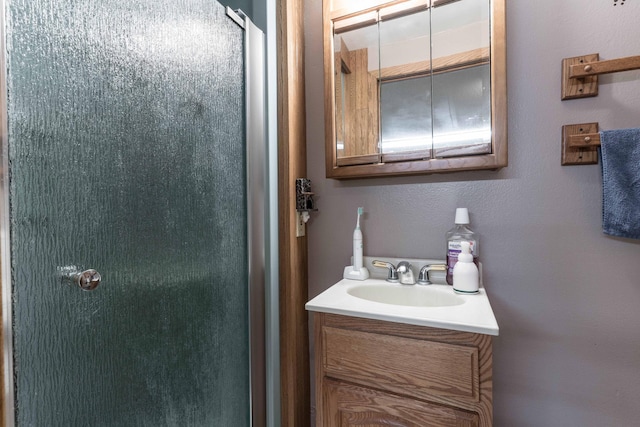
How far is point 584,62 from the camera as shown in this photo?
911 mm

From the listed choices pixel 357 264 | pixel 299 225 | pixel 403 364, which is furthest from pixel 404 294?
pixel 299 225

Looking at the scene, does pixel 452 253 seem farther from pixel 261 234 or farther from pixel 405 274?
pixel 261 234

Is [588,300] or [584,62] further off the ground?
[584,62]

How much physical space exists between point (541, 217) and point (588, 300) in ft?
0.95

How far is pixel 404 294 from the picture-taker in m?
1.07

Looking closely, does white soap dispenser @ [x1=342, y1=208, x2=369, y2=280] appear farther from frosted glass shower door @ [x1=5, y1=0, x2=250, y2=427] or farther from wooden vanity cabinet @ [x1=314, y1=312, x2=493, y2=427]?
frosted glass shower door @ [x1=5, y1=0, x2=250, y2=427]

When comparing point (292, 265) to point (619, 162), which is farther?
point (292, 265)

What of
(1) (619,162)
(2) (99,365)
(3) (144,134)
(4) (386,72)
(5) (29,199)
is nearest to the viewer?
(5) (29,199)

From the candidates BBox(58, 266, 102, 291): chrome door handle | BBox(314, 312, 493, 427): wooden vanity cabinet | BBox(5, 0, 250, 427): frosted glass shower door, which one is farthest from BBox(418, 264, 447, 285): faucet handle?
BBox(58, 266, 102, 291): chrome door handle

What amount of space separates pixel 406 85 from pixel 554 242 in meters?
0.76

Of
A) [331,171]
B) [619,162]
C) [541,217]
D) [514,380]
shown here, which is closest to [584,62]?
[619,162]

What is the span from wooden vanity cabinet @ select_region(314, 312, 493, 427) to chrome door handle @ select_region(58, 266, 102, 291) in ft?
1.89

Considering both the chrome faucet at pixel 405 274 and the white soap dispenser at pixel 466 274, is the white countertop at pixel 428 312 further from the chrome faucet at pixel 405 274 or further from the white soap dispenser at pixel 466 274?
the chrome faucet at pixel 405 274

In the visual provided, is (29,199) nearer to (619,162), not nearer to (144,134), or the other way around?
(144,134)
